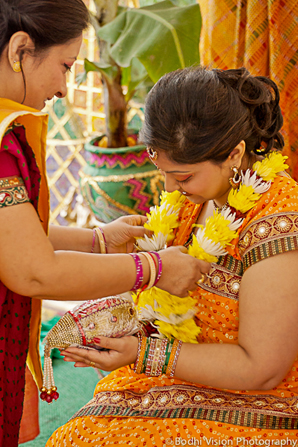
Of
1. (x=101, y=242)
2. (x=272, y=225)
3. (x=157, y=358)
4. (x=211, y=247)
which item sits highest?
(x=272, y=225)

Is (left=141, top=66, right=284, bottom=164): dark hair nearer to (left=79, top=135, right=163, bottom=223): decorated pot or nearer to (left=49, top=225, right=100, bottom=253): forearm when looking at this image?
(left=49, top=225, right=100, bottom=253): forearm

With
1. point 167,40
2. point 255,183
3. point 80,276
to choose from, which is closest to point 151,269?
point 80,276

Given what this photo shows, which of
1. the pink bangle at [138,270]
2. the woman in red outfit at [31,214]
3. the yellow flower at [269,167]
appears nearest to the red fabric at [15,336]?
the woman in red outfit at [31,214]

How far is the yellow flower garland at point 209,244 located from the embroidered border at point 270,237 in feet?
0.22

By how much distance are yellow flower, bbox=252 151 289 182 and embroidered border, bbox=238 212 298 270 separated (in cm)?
17

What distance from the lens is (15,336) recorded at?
4.38 ft

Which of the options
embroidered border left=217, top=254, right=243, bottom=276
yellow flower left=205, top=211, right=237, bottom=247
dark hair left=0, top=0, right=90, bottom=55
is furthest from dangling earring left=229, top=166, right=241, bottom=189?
dark hair left=0, top=0, right=90, bottom=55

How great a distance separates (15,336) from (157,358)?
0.43 metres

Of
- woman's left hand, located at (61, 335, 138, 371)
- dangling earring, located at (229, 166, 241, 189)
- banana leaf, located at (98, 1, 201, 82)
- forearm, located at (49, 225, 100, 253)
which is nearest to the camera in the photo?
woman's left hand, located at (61, 335, 138, 371)

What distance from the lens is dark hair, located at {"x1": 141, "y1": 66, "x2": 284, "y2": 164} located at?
50.8 inches

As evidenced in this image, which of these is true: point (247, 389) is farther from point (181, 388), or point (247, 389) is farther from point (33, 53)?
point (33, 53)

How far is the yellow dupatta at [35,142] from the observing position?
1138 mm

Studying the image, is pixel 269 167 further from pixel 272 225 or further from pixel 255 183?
pixel 272 225

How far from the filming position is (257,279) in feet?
4.06
